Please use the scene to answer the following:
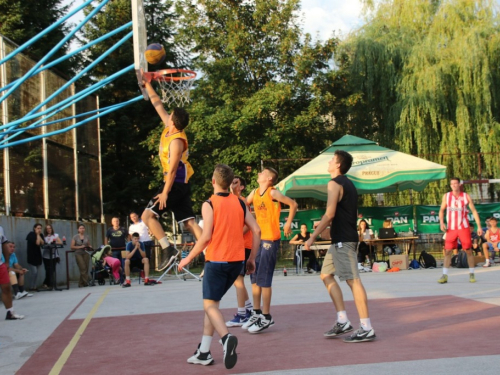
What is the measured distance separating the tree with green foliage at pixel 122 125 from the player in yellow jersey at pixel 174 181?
30435mm

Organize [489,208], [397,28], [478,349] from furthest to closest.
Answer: [397,28] → [489,208] → [478,349]

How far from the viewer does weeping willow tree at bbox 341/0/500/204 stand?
28094 mm

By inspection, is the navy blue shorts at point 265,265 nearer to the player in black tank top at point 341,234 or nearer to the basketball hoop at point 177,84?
the player in black tank top at point 341,234

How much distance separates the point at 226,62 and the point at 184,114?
26460mm

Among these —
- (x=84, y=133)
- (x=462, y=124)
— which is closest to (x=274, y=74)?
(x=462, y=124)

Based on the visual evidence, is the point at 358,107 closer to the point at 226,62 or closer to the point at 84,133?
the point at 226,62

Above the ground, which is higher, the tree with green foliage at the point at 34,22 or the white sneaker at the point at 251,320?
the tree with green foliage at the point at 34,22

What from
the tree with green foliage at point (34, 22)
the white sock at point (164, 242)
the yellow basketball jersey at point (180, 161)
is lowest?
the white sock at point (164, 242)

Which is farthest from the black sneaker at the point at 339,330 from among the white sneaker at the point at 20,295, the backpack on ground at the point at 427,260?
the backpack on ground at the point at 427,260

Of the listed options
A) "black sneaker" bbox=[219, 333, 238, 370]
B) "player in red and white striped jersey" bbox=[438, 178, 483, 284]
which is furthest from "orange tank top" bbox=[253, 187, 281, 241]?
"player in red and white striped jersey" bbox=[438, 178, 483, 284]

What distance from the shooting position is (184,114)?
25.3 ft

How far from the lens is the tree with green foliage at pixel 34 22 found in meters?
33.0

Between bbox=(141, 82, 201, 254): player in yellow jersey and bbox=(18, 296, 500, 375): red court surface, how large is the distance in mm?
1296

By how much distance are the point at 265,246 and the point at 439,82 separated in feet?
71.2
